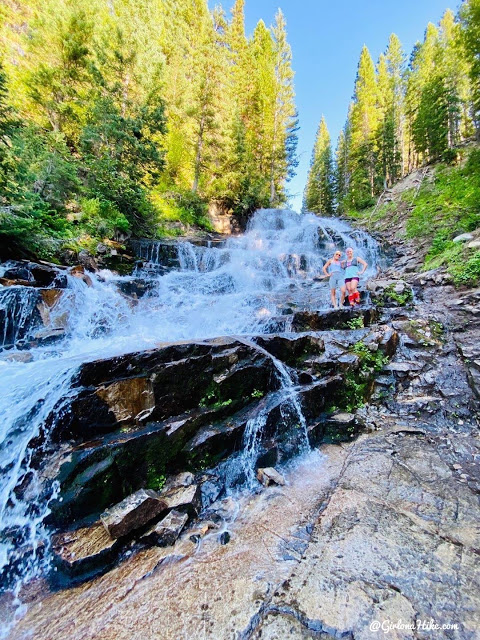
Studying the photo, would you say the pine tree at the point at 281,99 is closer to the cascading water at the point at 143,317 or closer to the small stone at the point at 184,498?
the cascading water at the point at 143,317

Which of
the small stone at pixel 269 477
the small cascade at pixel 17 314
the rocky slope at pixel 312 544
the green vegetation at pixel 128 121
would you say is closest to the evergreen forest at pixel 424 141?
the rocky slope at pixel 312 544

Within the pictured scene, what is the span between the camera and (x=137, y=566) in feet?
8.89

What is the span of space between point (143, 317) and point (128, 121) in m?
10.0

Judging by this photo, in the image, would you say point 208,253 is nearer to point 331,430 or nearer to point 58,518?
point 331,430

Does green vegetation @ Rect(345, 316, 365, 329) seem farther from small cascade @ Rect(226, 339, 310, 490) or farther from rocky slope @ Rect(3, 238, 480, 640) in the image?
small cascade @ Rect(226, 339, 310, 490)

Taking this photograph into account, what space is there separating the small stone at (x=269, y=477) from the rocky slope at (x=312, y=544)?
0.39 ft

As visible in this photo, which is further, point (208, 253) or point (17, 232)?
point (208, 253)

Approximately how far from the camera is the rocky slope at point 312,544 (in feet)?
6.81

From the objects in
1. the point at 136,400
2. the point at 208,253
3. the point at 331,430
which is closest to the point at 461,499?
the point at 331,430

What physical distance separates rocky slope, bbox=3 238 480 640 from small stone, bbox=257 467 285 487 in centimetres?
12

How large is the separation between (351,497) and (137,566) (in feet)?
8.22

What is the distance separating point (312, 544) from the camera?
2.74m

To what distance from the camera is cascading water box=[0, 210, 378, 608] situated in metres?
2.97

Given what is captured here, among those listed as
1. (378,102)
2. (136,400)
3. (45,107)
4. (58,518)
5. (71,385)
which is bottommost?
(58,518)
